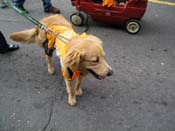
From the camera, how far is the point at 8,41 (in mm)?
4516

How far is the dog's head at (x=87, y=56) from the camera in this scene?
2.74m

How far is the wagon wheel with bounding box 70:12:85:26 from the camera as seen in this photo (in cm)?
490

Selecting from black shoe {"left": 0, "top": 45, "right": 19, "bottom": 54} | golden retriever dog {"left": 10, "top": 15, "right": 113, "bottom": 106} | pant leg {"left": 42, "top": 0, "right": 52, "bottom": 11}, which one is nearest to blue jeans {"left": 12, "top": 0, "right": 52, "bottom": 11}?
pant leg {"left": 42, "top": 0, "right": 52, "bottom": 11}

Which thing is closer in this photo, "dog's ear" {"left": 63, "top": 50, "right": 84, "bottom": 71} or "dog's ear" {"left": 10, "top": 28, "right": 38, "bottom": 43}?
"dog's ear" {"left": 63, "top": 50, "right": 84, "bottom": 71}

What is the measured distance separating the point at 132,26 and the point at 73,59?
7.44 feet

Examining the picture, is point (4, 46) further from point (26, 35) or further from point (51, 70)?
point (51, 70)

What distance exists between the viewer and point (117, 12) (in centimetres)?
466

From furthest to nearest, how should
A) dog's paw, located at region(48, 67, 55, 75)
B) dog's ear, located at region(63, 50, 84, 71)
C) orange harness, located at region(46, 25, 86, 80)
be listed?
dog's paw, located at region(48, 67, 55, 75) → orange harness, located at region(46, 25, 86, 80) → dog's ear, located at region(63, 50, 84, 71)

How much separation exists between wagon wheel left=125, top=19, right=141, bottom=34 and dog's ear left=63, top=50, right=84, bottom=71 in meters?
2.15

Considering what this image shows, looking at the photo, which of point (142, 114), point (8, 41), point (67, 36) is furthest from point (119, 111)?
point (8, 41)

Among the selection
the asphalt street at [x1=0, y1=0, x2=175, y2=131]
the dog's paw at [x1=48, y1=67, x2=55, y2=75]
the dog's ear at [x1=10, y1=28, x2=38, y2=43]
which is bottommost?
Result: the asphalt street at [x1=0, y1=0, x2=175, y2=131]

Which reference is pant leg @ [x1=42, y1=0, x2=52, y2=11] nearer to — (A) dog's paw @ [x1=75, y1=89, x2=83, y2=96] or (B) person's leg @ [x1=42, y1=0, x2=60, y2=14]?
(B) person's leg @ [x1=42, y1=0, x2=60, y2=14]

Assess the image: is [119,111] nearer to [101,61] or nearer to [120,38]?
[101,61]

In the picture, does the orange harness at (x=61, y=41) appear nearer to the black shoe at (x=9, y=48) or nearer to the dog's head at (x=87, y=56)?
the dog's head at (x=87, y=56)
